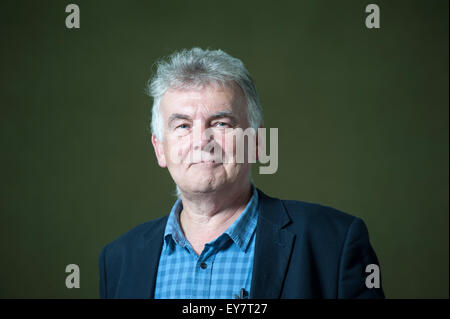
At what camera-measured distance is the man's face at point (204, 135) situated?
6.47 ft

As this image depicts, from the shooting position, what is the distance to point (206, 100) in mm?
1975

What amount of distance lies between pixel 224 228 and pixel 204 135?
0.41 meters

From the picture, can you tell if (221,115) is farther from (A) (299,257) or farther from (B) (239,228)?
(A) (299,257)

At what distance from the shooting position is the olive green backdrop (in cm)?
352

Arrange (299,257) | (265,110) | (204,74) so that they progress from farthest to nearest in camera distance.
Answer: (265,110) → (204,74) → (299,257)

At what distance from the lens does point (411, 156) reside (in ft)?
12.2

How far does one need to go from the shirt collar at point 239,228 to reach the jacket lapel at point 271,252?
4cm

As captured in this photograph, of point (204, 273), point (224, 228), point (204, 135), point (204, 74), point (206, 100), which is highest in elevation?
point (204, 74)

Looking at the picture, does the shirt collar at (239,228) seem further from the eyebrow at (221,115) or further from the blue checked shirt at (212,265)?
the eyebrow at (221,115)

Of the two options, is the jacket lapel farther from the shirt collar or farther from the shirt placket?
the shirt placket

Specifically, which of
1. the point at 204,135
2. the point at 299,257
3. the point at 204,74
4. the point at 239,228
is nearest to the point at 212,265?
the point at 239,228

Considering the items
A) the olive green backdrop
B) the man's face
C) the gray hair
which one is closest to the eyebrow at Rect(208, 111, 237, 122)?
the man's face

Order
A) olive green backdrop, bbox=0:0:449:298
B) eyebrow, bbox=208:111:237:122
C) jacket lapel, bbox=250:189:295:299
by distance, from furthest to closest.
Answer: olive green backdrop, bbox=0:0:449:298 → eyebrow, bbox=208:111:237:122 → jacket lapel, bbox=250:189:295:299
